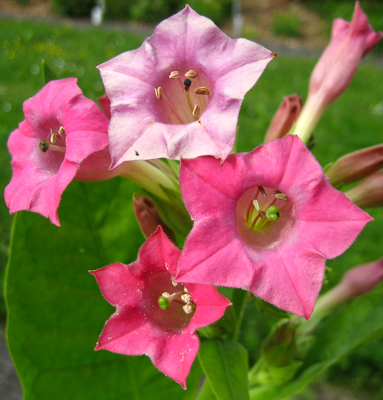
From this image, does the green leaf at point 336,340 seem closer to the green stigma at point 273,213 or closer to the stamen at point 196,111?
the green stigma at point 273,213

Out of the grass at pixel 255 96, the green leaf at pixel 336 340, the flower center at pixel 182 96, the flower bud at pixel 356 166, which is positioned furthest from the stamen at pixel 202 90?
the grass at pixel 255 96

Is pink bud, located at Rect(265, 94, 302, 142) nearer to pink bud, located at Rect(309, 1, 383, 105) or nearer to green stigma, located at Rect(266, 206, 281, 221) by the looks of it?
pink bud, located at Rect(309, 1, 383, 105)

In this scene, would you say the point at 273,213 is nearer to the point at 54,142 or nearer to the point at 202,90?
the point at 202,90

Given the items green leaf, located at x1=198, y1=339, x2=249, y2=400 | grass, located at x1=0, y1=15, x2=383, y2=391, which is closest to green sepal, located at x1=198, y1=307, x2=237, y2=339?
green leaf, located at x1=198, y1=339, x2=249, y2=400

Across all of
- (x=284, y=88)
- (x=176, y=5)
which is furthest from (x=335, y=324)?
(x=176, y=5)

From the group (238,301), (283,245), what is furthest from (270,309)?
(283,245)

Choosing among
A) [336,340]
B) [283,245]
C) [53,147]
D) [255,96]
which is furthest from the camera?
[255,96]
